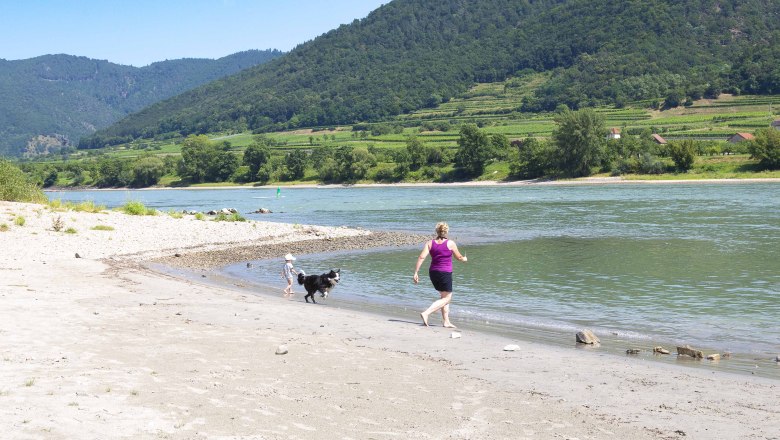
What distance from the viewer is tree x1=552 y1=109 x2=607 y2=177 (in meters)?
100

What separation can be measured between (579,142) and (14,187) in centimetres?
7368

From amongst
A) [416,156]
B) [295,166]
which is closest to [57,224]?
[416,156]

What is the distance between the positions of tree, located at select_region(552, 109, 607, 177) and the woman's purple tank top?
88893 millimetres

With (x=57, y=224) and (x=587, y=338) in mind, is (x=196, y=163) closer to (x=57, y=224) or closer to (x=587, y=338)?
(x=57, y=224)

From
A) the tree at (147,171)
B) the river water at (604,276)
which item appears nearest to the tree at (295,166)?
the tree at (147,171)

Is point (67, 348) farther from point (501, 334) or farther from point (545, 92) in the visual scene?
point (545, 92)

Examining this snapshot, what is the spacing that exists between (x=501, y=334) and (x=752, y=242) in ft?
71.4

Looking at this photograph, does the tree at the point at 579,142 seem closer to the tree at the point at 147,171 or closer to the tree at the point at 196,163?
the tree at the point at 196,163

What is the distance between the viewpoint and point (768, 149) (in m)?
86.9

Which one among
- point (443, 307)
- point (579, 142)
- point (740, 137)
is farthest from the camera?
point (740, 137)

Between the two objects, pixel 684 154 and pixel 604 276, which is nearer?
pixel 604 276

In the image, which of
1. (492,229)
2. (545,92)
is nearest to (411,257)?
(492,229)

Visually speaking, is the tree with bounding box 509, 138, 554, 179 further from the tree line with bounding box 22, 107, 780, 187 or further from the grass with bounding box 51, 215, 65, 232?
the grass with bounding box 51, 215, 65, 232

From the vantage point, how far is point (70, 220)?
1335 inches
